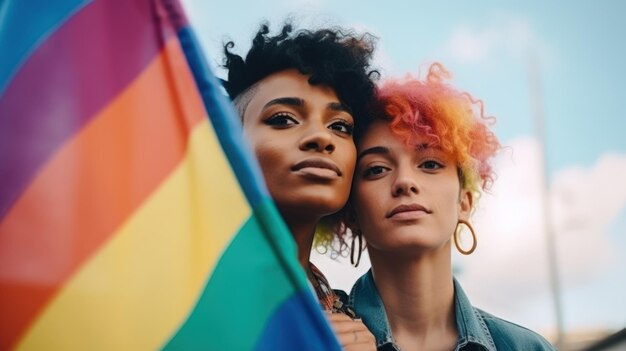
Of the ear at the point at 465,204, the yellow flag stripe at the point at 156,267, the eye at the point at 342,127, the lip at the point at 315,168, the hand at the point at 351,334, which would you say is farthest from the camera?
the ear at the point at 465,204

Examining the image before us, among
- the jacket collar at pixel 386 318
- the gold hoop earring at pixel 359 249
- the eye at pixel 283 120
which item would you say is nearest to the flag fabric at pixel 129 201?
the eye at pixel 283 120

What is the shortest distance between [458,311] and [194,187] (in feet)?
5.44

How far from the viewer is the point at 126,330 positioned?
4.21 ft

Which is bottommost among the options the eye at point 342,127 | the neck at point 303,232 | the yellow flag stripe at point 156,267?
the yellow flag stripe at point 156,267

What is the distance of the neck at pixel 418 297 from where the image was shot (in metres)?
2.75

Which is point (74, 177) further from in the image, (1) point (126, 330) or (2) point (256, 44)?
(2) point (256, 44)

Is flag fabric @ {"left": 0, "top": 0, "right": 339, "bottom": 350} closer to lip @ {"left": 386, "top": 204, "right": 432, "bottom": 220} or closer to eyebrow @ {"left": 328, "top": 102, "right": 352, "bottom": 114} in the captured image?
eyebrow @ {"left": 328, "top": 102, "right": 352, "bottom": 114}

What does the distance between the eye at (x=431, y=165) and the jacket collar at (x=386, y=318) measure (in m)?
0.49

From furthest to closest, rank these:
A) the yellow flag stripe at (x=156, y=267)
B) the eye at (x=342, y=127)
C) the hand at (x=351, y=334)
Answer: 1. the eye at (x=342, y=127)
2. the hand at (x=351, y=334)
3. the yellow flag stripe at (x=156, y=267)

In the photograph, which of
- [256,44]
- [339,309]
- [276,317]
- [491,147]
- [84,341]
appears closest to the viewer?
[84,341]

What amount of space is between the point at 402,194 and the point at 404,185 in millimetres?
36

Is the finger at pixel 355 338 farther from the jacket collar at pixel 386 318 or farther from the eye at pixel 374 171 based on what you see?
the eye at pixel 374 171

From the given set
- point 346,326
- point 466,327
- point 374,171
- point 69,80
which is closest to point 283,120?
point 374,171

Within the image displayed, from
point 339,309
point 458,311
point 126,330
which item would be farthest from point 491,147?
point 126,330
